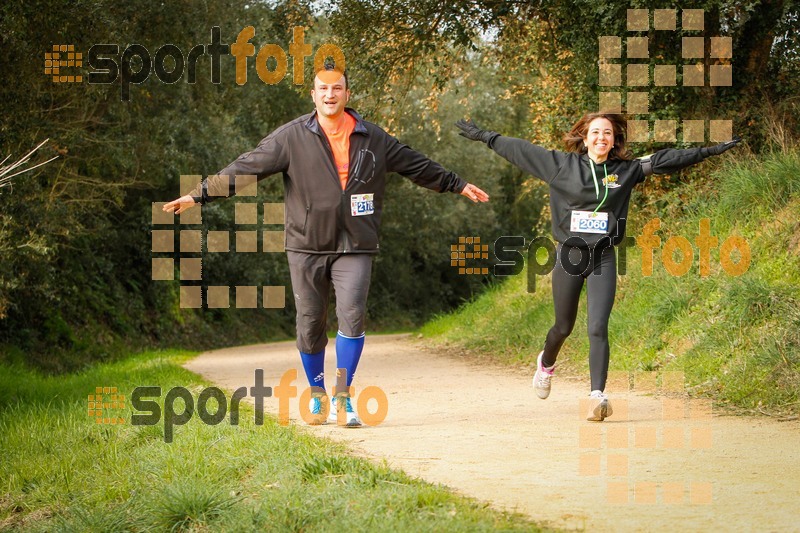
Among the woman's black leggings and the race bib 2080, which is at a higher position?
the race bib 2080

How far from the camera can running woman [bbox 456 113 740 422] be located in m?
7.66

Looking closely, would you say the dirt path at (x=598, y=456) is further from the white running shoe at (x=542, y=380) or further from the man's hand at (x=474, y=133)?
the man's hand at (x=474, y=133)

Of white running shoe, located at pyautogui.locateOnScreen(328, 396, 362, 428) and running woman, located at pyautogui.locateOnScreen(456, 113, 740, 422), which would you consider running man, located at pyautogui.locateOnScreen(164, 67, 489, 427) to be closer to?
white running shoe, located at pyautogui.locateOnScreen(328, 396, 362, 428)

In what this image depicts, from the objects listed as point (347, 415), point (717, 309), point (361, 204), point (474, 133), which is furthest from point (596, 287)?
point (717, 309)

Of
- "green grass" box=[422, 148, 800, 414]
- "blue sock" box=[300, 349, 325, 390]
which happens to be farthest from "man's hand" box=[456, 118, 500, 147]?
"green grass" box=[422, 148, 800, 414]

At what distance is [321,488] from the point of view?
17.4 feet

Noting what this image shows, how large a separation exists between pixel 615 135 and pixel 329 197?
2.27 m

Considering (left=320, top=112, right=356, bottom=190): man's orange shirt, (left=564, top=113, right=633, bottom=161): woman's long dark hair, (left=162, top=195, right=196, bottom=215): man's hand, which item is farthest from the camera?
(left=564, top=113, right=633, bottom=161): woman's long dark hair

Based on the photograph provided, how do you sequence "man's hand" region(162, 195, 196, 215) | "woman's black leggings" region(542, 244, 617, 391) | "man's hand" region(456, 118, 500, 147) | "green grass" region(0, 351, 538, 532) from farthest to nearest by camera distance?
"man's hand" region(456, 118, 500, 147) → "woman's black leggings" region(542, 244, 617, 391) → "man's hand" region(162, 195, 196, 215) → "green grass" region(0, 351, 538, 532)

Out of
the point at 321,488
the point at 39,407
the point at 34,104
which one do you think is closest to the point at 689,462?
the point at 321,488

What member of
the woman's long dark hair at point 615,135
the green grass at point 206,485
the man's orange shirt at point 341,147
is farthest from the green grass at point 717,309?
the green grass at point 206,485

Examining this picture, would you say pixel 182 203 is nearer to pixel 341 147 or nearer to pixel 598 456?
pixel 341 147

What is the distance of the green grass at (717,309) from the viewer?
855 cm

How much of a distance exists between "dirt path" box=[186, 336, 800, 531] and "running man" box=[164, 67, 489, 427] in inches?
34.8
